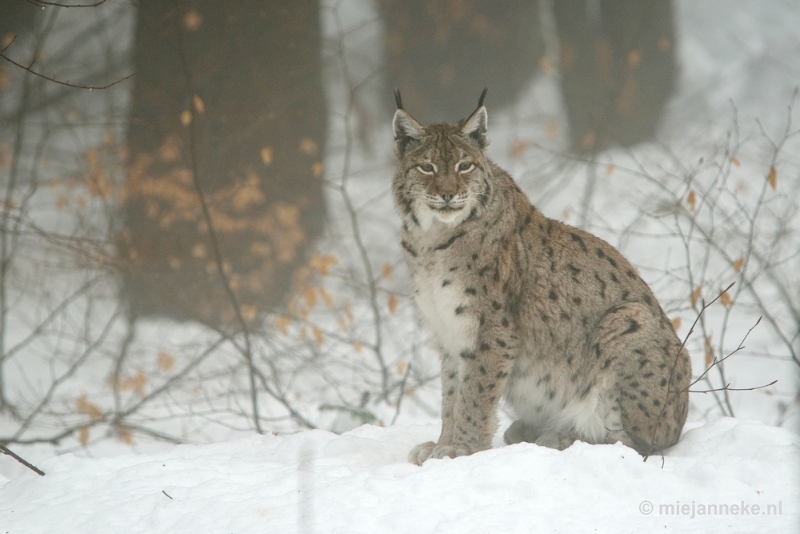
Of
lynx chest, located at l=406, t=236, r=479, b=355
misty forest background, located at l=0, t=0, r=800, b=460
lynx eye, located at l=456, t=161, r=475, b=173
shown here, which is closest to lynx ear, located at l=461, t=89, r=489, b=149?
lynx eye, located at l=456, t=161, r=475, b=173

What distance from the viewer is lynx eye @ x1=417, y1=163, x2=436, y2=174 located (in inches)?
174

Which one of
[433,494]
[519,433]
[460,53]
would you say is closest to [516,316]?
[519,433]

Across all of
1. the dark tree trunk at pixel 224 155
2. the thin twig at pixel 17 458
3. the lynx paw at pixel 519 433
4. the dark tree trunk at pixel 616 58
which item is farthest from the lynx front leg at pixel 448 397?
the dark tree trunk at pixel 616 58

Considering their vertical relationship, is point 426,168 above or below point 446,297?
above

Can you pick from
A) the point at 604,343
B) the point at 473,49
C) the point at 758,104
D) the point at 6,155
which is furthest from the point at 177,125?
the point at 758,104

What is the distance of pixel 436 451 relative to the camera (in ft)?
14.2

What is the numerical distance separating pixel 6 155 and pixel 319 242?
3936mm

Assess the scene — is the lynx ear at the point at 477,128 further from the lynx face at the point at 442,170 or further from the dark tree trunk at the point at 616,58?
the dark tree trunk at the point at 616,58

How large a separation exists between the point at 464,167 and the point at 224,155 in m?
5.52

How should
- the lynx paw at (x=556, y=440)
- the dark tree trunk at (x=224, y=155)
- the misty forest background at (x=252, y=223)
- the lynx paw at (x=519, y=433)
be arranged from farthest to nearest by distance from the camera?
the dark tree trunk at (x=224, y=155) < the misty forest background at (x=252, y=223) < the lynx paw at (x=519, y=433) < the lynx paw at (x=556, y=440)

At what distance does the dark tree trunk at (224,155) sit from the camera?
8.80 metres

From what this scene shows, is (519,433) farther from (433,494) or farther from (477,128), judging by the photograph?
(477,128)

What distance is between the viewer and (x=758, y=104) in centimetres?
1149

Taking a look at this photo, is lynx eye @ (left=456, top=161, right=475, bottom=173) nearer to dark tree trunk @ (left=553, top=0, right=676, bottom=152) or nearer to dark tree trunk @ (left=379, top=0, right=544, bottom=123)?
dark tree trunk @ (left=379, top=0, right=544, bottom=123)
